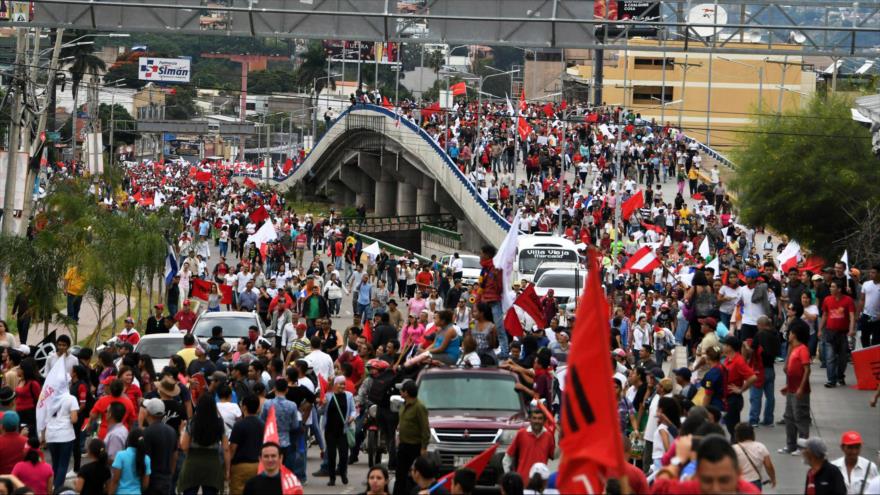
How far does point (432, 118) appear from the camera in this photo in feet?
277

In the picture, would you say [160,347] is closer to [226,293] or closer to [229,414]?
[229,414]

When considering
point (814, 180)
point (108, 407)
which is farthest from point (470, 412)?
point (814, 180)

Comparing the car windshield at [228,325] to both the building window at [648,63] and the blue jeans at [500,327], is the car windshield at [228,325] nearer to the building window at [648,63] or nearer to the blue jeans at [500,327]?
the blue jeans at [500,327]

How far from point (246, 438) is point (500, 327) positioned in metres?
10.1

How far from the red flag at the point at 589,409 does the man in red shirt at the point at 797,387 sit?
9374mm

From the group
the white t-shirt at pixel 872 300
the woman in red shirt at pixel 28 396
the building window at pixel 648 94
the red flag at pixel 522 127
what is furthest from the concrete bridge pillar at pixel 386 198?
the woman in red shirt at pixel 28 396

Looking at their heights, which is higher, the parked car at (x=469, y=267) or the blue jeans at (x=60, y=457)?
the parked car at (x=469, y=267)

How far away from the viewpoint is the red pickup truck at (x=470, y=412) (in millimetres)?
17391

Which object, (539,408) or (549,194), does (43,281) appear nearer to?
(539,408)

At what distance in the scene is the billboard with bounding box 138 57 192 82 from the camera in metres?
185

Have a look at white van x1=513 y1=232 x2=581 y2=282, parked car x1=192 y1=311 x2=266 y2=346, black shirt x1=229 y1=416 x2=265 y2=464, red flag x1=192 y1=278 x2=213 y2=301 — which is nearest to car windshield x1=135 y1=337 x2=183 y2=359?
parked car x1=192 y1=311 x2=266 y2=346

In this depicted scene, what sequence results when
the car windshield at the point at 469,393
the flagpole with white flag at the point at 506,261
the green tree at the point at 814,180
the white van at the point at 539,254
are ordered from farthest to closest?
the white van at the point at 539,254 → the green tree at the point at 814,180 → the flagpole with white flag at the point at 506,261 → the car windshield at the point at 469,393

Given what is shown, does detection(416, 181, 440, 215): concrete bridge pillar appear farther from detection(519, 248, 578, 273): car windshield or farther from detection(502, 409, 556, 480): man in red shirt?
detection(502, 409, 556, 480): man in red shirt

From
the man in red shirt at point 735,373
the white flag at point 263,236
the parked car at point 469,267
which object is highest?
the white flag at point 263,236
